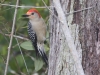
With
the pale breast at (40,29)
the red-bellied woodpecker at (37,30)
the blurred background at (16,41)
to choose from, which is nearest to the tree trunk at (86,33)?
the blurred background at (16,41)

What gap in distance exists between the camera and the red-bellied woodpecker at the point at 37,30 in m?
4.75

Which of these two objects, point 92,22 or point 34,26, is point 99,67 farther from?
point 34,26

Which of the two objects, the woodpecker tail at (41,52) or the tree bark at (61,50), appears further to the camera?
the woodpecker tail at (41,52)

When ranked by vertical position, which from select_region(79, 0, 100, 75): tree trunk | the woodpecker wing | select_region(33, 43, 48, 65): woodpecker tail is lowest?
select_region(33, 43, 48, 65): woodpecker tail

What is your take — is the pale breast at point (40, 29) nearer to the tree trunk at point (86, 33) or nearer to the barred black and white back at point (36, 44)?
the barred black and white back at point (36, 44)

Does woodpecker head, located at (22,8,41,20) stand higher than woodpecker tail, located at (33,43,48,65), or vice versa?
woodpecker head, located at (22,8,41,20)

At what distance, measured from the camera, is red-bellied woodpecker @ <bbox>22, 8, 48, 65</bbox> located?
15.6 feet

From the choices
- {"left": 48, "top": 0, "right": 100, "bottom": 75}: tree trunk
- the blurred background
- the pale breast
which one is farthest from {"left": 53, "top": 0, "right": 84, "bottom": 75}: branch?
the pale breast

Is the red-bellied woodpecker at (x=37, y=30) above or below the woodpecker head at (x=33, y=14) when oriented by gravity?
below

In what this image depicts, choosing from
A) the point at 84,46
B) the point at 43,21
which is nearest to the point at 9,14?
the point at 43,21

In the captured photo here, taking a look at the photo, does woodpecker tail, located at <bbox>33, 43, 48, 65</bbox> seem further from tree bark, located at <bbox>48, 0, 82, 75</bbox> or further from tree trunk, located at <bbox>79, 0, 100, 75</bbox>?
tree trunk, located at <bbox>79, 0, 100, 75</bbox>

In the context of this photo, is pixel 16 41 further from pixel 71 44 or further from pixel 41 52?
pixel 71 44

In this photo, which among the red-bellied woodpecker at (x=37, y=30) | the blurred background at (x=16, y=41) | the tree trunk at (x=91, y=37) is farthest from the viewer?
the red-bellied woodpecker at (x=37, y=30)

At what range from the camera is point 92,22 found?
3.23 m
